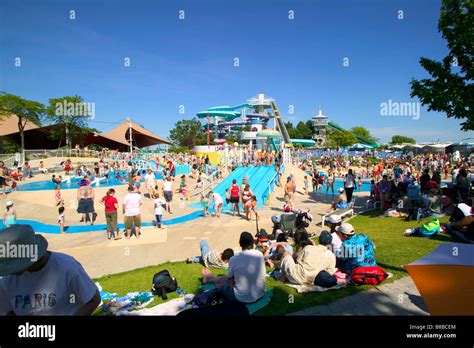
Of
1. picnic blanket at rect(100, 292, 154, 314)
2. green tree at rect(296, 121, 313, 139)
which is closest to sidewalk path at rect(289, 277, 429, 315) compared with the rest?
picnic blanket at rect(100, 292, 154, 314)

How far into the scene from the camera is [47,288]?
2.37 m

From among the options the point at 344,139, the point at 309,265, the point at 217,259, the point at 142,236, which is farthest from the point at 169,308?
the point at 344,139

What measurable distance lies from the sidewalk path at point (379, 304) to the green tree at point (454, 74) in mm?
8336

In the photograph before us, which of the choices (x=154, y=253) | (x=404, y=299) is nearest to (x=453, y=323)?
(x=404, y=299)

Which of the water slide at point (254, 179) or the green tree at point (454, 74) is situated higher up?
the green tree at point (454, 74)

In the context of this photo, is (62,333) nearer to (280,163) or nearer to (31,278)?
(31,278)

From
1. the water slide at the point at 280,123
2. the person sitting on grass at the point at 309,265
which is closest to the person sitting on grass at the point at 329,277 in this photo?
the person sitting on grass at the point at 309,265

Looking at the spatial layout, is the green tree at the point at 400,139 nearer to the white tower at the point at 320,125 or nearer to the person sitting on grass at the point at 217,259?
the white tower at the point at 320,125

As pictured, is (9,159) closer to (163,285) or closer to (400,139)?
(163,285)

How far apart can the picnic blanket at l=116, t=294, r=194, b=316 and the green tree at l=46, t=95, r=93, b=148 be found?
42113 millimetres

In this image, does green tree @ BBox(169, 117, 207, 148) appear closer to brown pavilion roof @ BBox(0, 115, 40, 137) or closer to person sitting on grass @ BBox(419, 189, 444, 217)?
brown pavilion roof @ BBox(0, 115, 40, 137)

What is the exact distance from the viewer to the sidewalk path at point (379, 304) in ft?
13.2

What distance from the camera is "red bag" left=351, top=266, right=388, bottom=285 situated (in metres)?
4.89

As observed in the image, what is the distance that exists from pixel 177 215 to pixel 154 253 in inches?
209
